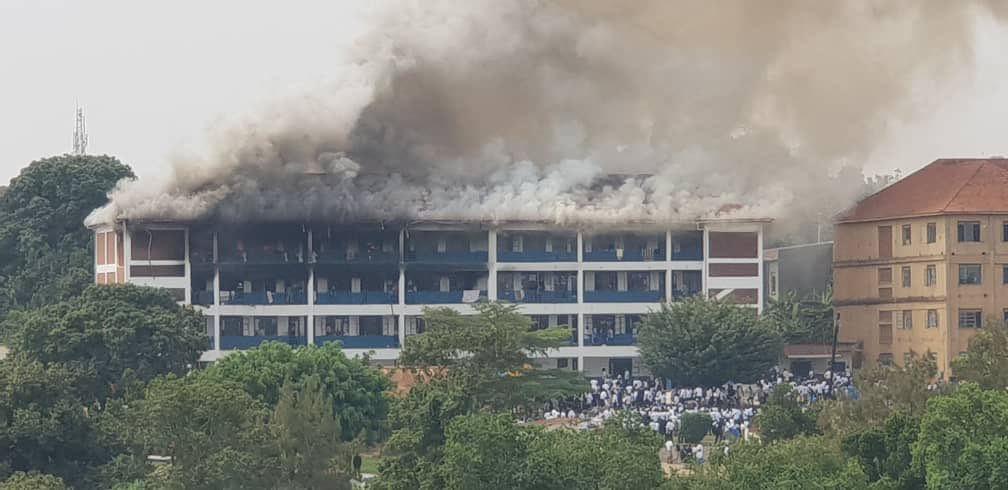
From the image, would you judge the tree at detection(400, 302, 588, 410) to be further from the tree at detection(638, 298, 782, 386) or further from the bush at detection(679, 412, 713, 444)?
the tree at detection(638, 298, 782, 386)

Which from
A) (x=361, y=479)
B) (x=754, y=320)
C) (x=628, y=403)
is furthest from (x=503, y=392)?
(x=754, y=320)

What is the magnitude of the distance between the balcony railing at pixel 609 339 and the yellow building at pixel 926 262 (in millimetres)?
6848

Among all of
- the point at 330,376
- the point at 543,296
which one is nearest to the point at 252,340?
the point at 543,296

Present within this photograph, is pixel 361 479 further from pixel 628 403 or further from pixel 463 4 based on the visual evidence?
pixel 463 4

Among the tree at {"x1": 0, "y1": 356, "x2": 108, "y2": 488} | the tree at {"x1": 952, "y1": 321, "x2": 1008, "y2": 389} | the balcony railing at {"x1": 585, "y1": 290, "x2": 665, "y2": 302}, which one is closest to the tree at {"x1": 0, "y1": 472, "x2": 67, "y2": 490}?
the tree at {"x1": 0, "y1": 356, "x2": 108, "y2": 488}

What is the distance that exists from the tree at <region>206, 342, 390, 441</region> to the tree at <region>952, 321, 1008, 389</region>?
48.5ft

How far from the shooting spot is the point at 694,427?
169 ft

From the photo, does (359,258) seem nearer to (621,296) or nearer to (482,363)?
(621,296)

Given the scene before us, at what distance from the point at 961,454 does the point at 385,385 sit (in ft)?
78.5

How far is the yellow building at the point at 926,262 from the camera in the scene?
68062 mm

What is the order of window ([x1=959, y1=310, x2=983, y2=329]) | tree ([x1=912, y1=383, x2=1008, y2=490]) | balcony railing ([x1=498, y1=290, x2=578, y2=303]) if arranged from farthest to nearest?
balcony railing ([x1=498, y1=290, x2=578, y2=303])
window ([x1=959, y1=310, x2=983, y2=329])
tree ([x1=912, y1=383, x2=1008, y2=490])

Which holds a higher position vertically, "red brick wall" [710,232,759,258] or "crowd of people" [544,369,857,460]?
"red brick wall" [710,232,759,258]

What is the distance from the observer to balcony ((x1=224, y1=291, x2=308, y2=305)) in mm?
70000

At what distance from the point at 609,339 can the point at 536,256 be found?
361cm
